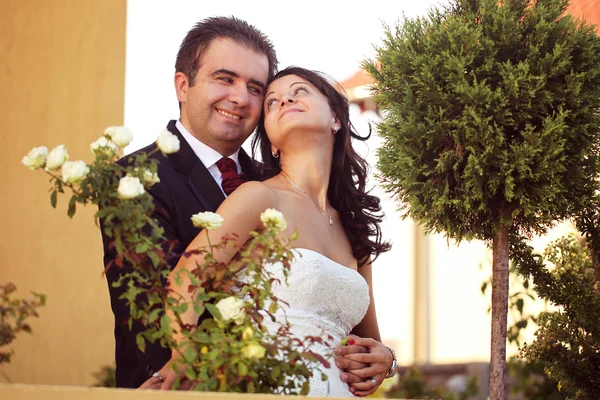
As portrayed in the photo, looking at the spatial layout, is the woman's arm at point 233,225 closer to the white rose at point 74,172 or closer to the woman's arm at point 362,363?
the woman's arm at point 362,363

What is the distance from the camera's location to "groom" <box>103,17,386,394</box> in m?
3.51

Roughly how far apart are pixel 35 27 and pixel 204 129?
167 centimetres

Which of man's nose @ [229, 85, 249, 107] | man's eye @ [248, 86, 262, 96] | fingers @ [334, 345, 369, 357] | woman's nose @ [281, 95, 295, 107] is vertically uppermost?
man's eye @ [248, 86, 262, 96]

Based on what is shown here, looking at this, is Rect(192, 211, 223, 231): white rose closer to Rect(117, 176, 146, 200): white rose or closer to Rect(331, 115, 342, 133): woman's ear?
Rect(117, 176, 146, 200): white rose

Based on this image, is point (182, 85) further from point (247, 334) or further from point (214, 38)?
point (247, 334)

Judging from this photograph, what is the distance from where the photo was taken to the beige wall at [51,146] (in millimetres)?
4906

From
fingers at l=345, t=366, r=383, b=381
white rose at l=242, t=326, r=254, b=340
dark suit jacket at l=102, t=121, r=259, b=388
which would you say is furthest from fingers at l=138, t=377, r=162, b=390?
fingers at l=345, t=366, r=383, b=381

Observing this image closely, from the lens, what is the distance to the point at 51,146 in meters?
5.04

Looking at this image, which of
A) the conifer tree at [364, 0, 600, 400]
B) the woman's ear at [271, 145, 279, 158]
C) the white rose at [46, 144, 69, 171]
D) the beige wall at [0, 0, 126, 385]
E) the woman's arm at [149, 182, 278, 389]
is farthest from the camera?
the beige wall at [0, 0, 126, 385]

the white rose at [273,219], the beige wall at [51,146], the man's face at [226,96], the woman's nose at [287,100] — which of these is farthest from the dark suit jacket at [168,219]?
the beige wall at [51,146]

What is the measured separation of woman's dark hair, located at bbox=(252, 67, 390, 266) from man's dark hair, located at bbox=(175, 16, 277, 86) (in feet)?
1.41

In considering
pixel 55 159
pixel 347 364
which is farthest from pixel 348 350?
pixel 55 159

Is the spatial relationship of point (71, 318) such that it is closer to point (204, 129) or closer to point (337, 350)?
point (204, 129)

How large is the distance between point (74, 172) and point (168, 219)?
1.06 meters
